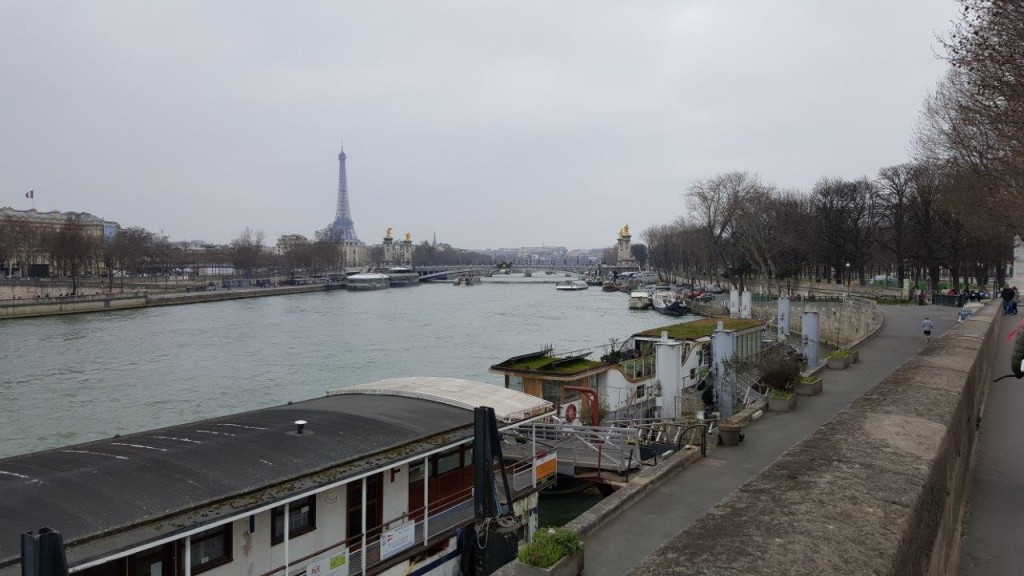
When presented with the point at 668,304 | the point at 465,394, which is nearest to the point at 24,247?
the point at 668,304

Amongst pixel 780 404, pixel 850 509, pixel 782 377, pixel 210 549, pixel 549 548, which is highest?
pixel 850 509

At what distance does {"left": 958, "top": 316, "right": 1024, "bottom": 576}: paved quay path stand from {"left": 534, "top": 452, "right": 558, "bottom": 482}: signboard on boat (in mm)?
4589

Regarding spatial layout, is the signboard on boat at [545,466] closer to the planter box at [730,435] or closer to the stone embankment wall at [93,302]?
the planter box at [730,435]

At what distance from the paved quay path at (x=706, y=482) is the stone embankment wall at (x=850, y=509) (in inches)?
50.2

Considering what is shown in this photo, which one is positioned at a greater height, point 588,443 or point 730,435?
point 730,435

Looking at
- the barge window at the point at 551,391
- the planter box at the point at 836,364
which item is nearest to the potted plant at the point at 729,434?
the barge window at the point at 551,391

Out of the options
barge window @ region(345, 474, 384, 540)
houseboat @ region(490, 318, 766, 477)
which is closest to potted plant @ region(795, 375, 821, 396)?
houseboat @ region(490, 318, 766, 477)

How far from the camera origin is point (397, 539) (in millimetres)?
9391

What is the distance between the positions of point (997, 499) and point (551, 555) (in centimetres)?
799

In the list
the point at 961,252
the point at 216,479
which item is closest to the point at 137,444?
the point at 216,479

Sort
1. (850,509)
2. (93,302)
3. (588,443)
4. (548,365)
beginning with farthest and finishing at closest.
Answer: (93,302), (548,365), (588,443), (850,509)

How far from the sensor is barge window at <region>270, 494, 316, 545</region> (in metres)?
8.38

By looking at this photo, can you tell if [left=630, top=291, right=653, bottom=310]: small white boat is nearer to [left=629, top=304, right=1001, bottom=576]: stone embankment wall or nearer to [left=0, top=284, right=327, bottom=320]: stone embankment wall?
[left=0, top=284, right=327, bottom=320]: stone embankment wall

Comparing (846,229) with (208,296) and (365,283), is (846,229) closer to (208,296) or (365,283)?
(208,296)
